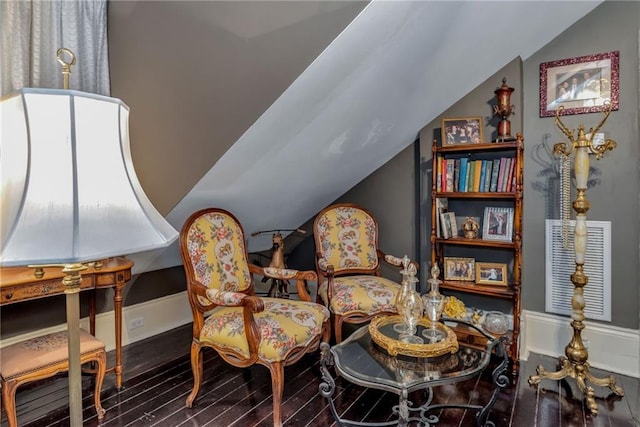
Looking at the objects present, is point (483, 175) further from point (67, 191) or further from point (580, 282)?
point (67, 191)

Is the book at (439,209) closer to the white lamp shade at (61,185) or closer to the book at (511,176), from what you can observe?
the book at (511,176)

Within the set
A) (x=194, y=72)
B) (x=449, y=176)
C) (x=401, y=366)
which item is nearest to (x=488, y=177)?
(x=449, y=176)

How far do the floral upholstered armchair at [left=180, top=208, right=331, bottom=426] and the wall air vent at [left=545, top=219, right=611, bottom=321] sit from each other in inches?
67.5

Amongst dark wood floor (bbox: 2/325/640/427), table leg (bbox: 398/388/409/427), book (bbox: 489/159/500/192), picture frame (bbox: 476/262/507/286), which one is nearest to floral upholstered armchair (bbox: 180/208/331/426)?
dark wood floor (bbox: 2/325/640/427)

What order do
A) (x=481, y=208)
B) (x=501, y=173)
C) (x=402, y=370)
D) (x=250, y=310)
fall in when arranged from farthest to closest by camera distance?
1. (x=481, y=208)
2. (x=501, y=173)
3. (x=250, y=310)
4. (x=402, y=370)

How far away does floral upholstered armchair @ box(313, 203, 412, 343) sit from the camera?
255cm

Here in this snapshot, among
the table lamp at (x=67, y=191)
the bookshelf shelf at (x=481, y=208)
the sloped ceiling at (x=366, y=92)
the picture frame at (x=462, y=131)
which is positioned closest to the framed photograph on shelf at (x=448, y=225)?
the bookshelf shelf at (x=481, y=208)

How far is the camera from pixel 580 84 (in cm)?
253

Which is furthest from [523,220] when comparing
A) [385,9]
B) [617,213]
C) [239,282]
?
[239,282]

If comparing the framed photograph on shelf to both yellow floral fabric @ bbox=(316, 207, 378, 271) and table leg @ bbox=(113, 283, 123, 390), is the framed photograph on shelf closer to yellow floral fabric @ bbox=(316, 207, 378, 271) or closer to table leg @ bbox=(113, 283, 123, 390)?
yellow floral fabric @ bbox=(316, 207, 378, 271)

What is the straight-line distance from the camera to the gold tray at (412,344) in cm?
164

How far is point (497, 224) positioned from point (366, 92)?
1416mm

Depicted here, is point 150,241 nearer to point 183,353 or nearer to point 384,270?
point 183,353

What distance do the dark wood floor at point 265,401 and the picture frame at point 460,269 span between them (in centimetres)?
69
